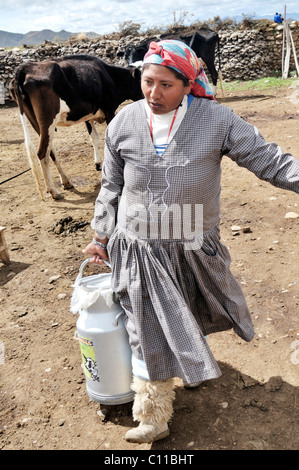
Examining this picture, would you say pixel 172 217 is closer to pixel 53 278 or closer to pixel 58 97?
pixel 53 278

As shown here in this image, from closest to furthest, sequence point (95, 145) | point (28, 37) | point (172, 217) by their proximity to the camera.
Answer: point (172, 217)
point (95, 145)
point (28, 37)

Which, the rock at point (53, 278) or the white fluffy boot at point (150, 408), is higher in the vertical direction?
the white fluffy boot at point (150, 408)

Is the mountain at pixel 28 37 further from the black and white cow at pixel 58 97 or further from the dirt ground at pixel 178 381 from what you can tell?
the dirt ground at pixel 178 381

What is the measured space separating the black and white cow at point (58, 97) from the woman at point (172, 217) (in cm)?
364

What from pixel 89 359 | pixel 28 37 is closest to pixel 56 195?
pixel 89 359

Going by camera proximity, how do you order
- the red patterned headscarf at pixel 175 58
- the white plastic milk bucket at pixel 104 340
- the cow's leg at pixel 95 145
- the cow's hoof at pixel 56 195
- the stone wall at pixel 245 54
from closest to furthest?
the red patterned headscarf at pixel 175 58
the white plastic milk bucket at pixel 104 340
the cow's hoof at pixel 56 195
the cow's leg at pixel 95 145
the stone wall at pixel 245 54

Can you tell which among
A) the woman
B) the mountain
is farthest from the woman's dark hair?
the mountain

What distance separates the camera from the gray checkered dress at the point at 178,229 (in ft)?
6.11

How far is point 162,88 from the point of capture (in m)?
1.84

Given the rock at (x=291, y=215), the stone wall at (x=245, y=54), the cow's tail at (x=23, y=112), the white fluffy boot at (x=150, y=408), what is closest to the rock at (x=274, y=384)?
the white fluffy boot at (x=150, y=408)

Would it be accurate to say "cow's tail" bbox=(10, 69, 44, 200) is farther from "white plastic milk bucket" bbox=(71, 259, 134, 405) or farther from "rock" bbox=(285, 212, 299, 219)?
"white plastic milk bucket" bbox=(71, 259, 134, 405)

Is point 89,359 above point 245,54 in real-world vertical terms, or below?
above

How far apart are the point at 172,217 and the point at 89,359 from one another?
0.85 meters
